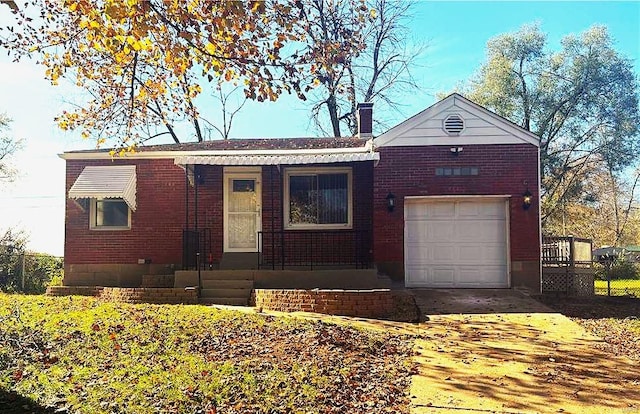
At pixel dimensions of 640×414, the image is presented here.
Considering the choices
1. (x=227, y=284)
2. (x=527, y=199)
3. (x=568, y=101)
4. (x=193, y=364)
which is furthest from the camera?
(x=568, y=101)

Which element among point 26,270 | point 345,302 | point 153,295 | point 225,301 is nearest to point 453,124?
point 345,302

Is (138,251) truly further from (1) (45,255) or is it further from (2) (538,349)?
(2) (538,349)

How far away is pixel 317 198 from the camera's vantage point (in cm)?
1512

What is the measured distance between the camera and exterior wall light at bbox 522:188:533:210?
1393 centimetres

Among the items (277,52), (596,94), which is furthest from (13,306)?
(596,94)

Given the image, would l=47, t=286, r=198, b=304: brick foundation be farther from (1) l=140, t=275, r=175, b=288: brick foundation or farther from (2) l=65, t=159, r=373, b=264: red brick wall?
(2) l=65, t=159, r=373, b=264: red brick wall

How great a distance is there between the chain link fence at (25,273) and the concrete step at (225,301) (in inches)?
322

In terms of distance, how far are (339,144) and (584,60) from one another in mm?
13970

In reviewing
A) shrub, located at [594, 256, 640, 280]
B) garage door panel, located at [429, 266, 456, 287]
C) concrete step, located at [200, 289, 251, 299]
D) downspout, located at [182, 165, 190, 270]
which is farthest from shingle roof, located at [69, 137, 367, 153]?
shrub, located at [594, 256, 640, 280]

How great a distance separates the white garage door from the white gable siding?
1.56 metres

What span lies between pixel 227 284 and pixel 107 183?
4.58 meters

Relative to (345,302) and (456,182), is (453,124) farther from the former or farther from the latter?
(345,302)

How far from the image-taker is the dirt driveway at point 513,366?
6.08m

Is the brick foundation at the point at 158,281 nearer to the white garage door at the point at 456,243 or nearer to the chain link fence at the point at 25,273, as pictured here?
the chain link fence at the point at 25,273
